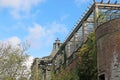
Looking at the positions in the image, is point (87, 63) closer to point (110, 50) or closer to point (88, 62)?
point (88, 62)

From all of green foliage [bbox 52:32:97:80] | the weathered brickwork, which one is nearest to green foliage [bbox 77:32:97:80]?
green foliage [bbox 52:32:97:80]

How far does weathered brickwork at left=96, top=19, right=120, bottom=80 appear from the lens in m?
20.5

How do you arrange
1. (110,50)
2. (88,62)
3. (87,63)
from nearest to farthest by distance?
(110,50), (88,62), (87,63)

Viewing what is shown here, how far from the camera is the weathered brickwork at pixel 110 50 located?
67.2 feet

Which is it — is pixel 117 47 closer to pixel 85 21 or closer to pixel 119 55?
pixel 119 55

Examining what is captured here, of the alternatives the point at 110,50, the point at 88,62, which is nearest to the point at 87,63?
the point at 88,62

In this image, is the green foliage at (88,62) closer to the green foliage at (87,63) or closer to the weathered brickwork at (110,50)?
the green foliage at (87,63)

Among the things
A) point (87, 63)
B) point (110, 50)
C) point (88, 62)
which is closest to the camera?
point (110, 50)

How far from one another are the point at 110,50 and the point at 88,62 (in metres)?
9.13

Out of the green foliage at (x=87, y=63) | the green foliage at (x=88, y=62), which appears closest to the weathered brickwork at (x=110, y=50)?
the green foliage at (x=87, y=63)

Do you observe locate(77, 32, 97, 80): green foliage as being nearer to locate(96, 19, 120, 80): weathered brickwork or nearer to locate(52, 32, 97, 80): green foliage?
locate(52, 32, 97, 80): green foliage

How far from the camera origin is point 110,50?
21.0 m

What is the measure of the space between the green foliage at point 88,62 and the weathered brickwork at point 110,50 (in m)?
6.18

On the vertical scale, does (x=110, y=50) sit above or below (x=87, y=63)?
above
